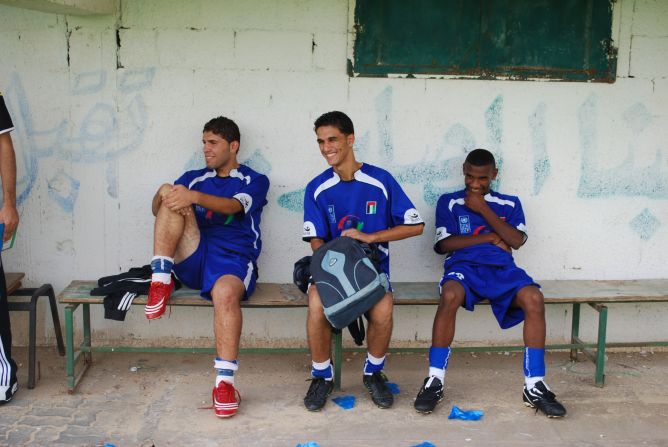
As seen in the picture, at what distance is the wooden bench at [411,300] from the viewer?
3963mm

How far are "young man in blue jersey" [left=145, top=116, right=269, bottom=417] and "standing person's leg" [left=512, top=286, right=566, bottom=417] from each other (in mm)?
1521

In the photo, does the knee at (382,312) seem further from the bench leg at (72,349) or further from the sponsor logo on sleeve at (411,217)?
the bench leg at (72,349)

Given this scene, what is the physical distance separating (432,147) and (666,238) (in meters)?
1.68

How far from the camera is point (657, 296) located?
169 inches

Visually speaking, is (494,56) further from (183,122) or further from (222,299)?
(222,299)

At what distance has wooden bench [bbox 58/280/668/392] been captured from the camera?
396cm

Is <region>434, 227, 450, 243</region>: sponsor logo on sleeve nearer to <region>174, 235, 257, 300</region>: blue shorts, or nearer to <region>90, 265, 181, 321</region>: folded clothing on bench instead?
<region>174, 235, 257, 300</region>: blue shorts

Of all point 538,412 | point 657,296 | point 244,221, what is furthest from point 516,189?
point 244,221

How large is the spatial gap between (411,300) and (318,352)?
0.63m

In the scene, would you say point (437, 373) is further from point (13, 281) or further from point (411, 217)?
point (13, 281)

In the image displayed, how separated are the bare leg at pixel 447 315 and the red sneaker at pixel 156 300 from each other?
1.46 m

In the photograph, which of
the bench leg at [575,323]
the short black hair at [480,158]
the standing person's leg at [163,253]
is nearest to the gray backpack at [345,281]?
the standing person's leg at [163,253]

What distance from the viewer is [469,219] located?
169 inches

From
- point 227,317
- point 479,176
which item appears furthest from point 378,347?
point 479,176
